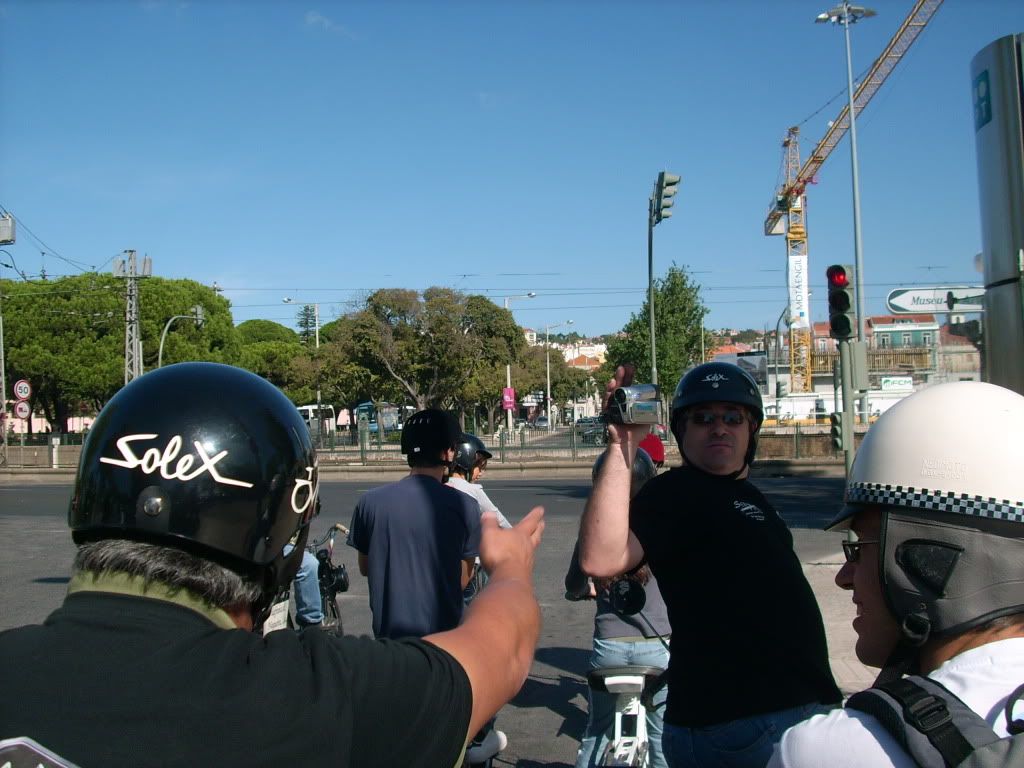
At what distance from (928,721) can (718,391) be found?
198 cm

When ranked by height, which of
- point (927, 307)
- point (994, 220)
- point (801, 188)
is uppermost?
point (801, 188)

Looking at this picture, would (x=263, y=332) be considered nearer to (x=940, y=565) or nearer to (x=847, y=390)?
(x=847, y=390)

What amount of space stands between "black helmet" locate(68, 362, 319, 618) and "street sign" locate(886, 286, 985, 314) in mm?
8220

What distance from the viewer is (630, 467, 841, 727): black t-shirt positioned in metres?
2.57

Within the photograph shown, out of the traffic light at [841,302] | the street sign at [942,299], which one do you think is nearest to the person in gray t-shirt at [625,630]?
the street sign at [942,299]

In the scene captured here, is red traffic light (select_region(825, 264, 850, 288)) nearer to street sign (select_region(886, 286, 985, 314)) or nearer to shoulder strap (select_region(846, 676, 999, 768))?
street sign (select_region(886, 286, 985, 314))

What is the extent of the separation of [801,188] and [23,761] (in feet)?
296

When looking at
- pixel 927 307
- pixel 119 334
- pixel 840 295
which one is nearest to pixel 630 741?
pixel 927 307

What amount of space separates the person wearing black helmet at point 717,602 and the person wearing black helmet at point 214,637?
1001 mm

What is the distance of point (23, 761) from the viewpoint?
1153mm

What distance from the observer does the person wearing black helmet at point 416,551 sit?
3.94 m

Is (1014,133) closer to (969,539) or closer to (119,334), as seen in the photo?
(969,539)

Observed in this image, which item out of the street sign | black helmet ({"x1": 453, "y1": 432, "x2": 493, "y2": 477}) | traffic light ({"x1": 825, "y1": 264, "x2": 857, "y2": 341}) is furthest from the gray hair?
traffic light ({"x1": 825, "y1": 264, "x2": 857, "y2": 341})

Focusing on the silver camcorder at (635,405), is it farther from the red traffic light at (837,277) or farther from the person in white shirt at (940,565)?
the red traffic light at (837,277)
